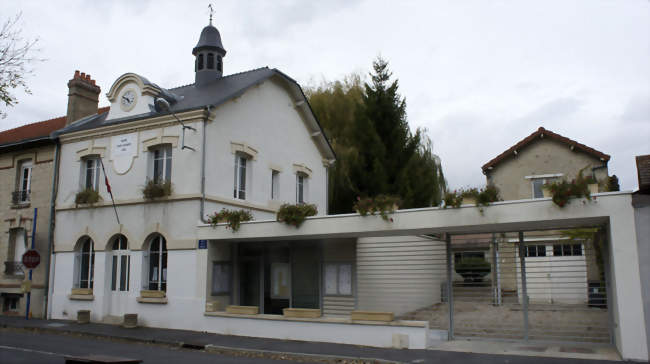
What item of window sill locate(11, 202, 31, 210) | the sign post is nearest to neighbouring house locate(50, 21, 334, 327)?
the sign post

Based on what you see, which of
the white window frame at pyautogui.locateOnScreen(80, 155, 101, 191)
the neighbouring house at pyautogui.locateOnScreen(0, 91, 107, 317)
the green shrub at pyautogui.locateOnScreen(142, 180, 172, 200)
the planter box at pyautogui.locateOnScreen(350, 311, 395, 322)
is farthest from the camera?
the neighbouring house at pyautogui.locateOnScreen(0, 91, 107, 317)

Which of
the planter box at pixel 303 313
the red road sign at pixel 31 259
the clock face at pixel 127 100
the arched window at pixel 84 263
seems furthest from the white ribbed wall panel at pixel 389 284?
the red road sign at pixel 31 259

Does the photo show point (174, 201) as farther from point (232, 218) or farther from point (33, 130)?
point (33, 130)

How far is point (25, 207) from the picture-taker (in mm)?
19391

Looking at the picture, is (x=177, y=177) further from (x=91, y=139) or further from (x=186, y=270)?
(x=91, y=139)

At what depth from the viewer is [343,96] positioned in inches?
1119

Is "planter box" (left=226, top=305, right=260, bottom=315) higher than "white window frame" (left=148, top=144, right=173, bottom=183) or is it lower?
lower

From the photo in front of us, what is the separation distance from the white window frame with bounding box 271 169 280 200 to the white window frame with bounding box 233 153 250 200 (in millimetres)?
1469

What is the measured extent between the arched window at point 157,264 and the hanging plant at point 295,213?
15.2 ft

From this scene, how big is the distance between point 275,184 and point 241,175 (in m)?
1.95

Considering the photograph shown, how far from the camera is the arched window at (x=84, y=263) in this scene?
17.8 metres

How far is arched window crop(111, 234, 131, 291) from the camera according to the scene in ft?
55.5

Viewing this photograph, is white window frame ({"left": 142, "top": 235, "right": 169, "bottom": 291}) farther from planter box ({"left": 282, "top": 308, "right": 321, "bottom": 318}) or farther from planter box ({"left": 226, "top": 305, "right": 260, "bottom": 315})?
planter box ({"left": 282, "top": 308, "right": 321, "bottom": 318})

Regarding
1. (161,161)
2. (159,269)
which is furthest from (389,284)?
(161,161)
